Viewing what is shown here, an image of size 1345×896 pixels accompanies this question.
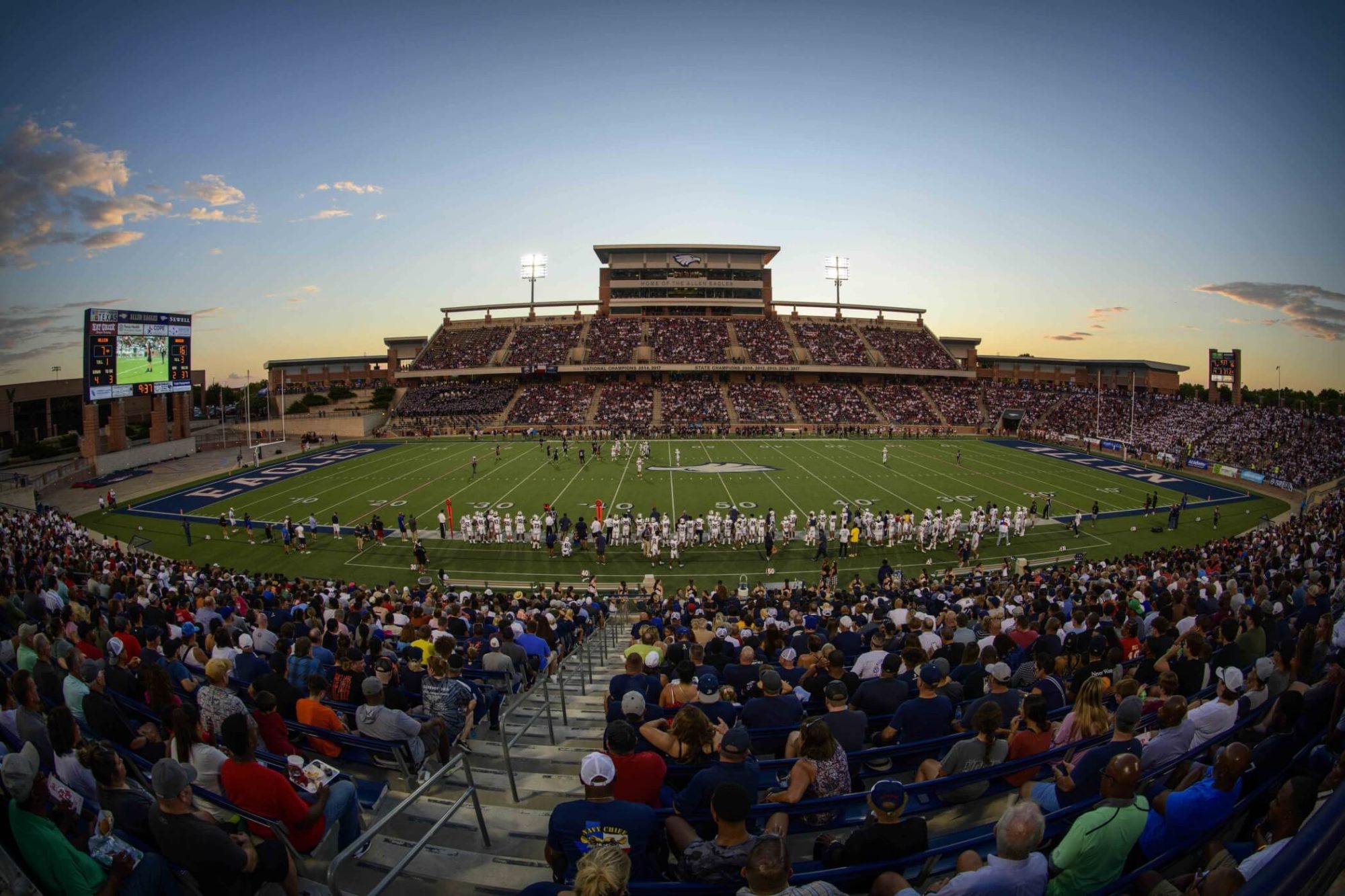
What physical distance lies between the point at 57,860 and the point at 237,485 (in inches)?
1506

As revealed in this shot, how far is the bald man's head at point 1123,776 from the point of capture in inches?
129

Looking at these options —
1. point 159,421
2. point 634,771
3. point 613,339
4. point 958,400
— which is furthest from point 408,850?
point 958,400

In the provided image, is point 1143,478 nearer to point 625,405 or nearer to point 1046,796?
point 1046,796

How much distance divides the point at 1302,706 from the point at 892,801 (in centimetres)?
312

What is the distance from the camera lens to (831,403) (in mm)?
67062

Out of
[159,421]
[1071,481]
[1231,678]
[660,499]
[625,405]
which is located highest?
[625,405]

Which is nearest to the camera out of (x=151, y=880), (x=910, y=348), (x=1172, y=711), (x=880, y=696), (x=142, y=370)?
(x=151, y=880)

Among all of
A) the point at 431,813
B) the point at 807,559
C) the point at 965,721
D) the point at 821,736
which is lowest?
the point at 807,559

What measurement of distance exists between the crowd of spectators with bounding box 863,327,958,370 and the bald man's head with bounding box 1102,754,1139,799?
76097mm

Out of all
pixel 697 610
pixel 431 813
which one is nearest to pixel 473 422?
pixel 697 610

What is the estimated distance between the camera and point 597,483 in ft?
112

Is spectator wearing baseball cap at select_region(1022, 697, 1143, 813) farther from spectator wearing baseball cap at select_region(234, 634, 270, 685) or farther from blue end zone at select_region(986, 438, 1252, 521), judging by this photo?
blue end zone at select_region(986, 438, 1252, 521)

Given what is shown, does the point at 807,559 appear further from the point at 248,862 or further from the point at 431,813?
the point at 248,862

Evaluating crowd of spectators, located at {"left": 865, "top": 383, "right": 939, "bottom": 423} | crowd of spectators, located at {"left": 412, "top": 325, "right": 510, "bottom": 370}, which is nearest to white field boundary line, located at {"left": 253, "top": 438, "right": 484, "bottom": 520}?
crowd of spectators, located at {"left": 412, "top": 325, "right": 510, "bottom": 370}
